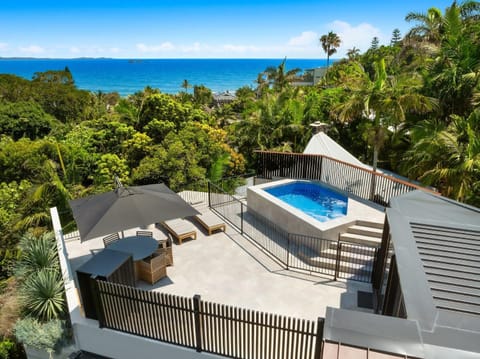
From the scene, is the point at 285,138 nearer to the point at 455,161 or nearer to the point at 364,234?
the point at 364,234

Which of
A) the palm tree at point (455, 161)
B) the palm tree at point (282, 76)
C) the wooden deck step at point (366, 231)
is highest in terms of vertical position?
the palm tree at point (282, 76)

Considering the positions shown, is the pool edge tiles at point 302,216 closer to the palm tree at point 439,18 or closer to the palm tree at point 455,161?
the palm tree at point 455,161

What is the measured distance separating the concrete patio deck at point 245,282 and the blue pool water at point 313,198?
13.0 feet

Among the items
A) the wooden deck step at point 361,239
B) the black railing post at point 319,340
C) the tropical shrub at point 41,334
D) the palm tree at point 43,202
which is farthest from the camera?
the palm tree at point 43,202

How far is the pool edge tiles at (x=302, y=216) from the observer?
9875mm

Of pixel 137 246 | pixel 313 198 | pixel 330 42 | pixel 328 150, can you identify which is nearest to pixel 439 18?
pixel 328 150

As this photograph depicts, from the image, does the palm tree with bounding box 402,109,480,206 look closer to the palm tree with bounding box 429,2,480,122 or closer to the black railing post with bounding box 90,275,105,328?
the palm tree with bounding box 429,2,480,122

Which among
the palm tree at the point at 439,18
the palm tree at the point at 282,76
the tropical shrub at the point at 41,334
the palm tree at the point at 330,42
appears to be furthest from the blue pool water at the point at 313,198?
the palm tree at the point at 330,42

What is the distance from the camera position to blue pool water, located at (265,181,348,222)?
12.7 metres

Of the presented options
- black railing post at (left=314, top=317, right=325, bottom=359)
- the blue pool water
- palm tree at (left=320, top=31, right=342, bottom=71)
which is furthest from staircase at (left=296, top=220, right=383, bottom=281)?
palm tree at (left=320, top=31, right=342, bottom=71)

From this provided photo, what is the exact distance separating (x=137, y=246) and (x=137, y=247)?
52 millimetres

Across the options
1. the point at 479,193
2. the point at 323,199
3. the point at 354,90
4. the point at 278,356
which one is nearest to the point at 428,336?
the point at 278,356

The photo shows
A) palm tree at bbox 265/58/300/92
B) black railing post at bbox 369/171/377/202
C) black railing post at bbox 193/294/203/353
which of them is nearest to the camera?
black railing post at bbox 193/294/203/353

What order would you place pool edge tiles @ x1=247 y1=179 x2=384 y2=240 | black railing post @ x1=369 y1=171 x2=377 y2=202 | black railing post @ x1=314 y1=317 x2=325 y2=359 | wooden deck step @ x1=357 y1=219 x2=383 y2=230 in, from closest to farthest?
black railing post @ x1=314 y1=317 x2=325 y2=359
pool edge tiles @ x1=247 y1=179 x2=384 y2=240
wooden deck step @ x1=357 y1=219 x2=383 y2=230
black railing post @ x1=369 y1=171 x2=377 y2=202
